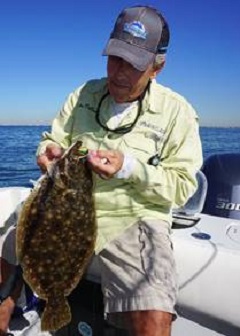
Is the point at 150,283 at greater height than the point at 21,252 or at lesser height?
lesser

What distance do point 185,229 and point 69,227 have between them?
3.77 ft

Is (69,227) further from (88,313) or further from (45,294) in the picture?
(88,313)

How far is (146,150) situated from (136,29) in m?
0.74

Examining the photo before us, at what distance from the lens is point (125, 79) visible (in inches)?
112

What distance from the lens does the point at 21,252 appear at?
7.92 ft

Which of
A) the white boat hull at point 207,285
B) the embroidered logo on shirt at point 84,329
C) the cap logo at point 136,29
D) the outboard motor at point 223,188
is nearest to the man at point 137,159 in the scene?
the cap logo at point 136,29

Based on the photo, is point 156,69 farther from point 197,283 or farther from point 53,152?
point 197,283

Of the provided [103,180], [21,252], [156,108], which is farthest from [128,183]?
[21,252]

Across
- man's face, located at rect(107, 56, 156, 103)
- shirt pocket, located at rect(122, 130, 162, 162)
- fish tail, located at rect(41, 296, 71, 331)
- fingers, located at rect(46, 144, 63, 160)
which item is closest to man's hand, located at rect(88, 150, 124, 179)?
fingers, located at rect(46, 144, 63, 160)

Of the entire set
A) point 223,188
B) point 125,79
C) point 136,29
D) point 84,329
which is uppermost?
point 136,29

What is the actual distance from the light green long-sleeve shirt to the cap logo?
1.23 ft

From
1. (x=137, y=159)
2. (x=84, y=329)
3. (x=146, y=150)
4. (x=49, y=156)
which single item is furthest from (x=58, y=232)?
(x=84, y=329)

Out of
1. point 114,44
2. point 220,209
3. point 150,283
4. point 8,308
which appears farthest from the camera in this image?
point 220,209

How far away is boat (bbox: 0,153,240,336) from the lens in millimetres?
2803
